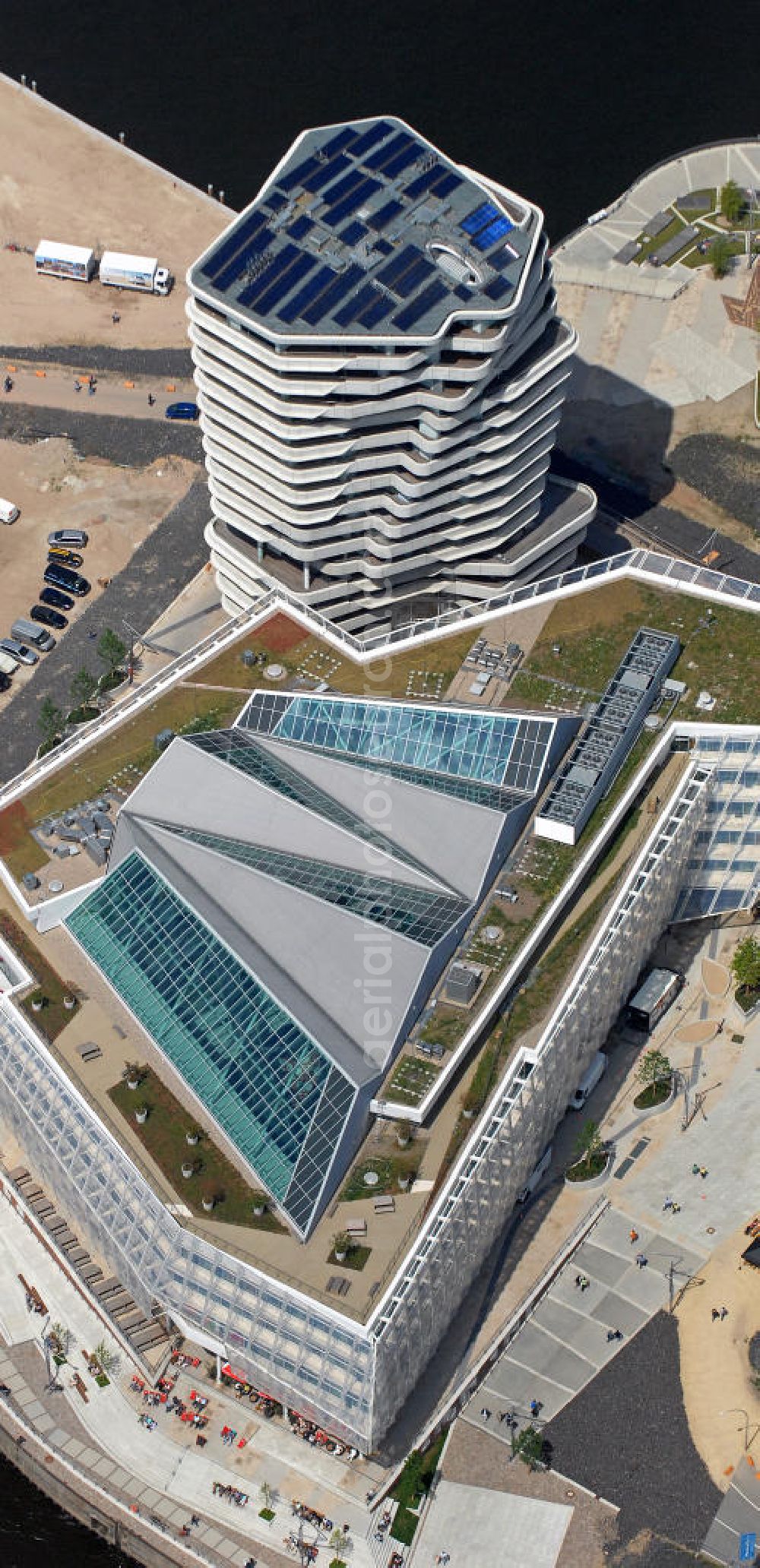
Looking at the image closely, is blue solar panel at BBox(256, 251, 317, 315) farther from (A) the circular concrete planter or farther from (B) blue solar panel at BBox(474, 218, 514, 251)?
(A) the circular concrete planter

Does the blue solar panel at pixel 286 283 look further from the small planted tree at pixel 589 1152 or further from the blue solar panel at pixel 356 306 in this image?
the small planted tree at pixel 589 1152

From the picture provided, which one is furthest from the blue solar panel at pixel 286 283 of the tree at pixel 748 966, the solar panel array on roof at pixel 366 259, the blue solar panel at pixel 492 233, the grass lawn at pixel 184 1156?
the tree at pixel 748 966

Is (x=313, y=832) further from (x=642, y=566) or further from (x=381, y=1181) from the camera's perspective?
(x=642, y=566)

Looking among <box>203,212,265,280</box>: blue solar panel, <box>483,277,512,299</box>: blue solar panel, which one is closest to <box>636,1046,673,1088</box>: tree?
<box>483,277,512,299</box>: blue solar panel

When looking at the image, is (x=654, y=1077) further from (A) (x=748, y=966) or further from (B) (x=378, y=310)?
(B) (x=378, y=310)

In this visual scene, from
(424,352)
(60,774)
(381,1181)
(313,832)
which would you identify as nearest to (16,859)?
(60,774)

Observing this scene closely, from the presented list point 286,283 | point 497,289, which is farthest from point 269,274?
point 497,289
